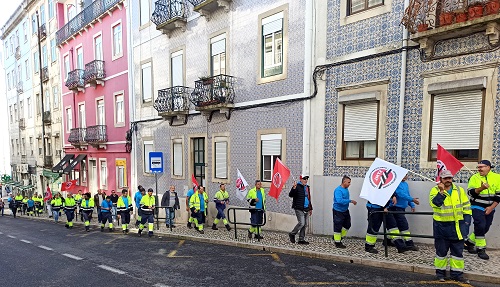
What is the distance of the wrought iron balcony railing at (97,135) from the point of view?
1898cm

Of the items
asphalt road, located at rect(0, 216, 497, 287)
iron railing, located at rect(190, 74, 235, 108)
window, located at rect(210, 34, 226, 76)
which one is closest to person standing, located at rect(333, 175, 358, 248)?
asphalt road, located at rect(0, 216, 497, 287)

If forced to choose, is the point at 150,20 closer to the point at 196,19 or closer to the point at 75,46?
the point at 196,19

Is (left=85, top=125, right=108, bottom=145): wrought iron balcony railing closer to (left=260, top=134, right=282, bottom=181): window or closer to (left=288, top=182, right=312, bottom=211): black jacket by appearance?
(left=260, top=134, right=282, bottom=181): window

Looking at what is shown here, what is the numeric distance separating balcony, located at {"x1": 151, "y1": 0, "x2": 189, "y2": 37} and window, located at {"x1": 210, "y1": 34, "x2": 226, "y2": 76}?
1.97 meters

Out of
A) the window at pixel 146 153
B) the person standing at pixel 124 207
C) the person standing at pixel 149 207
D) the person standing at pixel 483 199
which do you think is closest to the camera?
the person standing at pixel 483 199

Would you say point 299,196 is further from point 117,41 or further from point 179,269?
point 117,41

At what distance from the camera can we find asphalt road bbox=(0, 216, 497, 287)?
546 cm

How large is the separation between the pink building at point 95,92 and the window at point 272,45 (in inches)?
385

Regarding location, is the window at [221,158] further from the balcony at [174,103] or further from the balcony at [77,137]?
the balcony at [77,137]

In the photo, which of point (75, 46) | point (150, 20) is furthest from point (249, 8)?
point (75, 46)

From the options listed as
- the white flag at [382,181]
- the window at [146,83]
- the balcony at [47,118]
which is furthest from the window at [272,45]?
the balcony at [47,118]

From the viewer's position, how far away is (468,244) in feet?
20.2

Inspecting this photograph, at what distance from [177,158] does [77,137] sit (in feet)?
35.0

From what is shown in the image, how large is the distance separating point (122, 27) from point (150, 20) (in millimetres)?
2843
